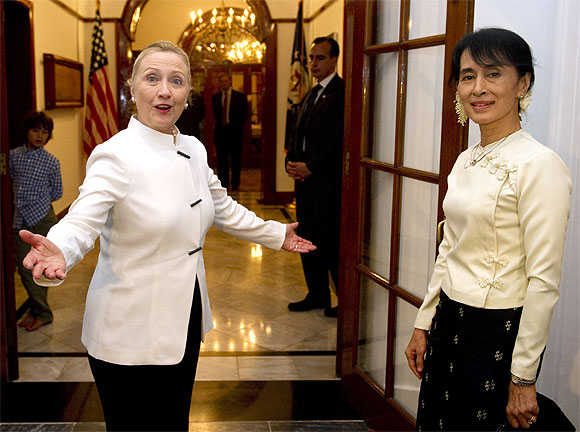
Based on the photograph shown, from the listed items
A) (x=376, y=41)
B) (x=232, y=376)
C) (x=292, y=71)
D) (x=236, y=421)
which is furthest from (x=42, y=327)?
(x=292, y=71)

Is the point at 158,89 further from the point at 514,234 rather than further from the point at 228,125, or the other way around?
the point at 228,125

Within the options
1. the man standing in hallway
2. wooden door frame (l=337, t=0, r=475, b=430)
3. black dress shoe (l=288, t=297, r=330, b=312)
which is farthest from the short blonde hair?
black dress shoe (l=288, t=297, r=330, b=312)

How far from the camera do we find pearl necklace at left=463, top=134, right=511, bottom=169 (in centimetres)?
174

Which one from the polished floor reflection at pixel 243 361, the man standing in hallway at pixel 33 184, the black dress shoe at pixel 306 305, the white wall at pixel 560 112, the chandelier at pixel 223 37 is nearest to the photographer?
the white wall at pixel 560 112

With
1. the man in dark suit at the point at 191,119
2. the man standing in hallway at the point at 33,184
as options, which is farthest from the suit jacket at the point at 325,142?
the man in dark suit at the point at 191,119

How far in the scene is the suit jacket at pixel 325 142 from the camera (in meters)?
4.44

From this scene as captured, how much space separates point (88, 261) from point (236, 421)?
144 inches

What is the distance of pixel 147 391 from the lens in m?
1.99

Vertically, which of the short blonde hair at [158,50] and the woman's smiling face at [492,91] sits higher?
the short blonde hair at [158,50]

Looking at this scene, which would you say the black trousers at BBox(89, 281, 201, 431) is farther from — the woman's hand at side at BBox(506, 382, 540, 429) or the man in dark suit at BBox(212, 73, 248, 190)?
the man in dark suit at BBox(212, 73, 248, 190)

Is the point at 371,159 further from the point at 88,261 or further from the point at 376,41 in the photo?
the point at 88,261

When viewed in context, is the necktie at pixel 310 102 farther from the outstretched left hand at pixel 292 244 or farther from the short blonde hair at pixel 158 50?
the short blonde hair at pixel 158 50

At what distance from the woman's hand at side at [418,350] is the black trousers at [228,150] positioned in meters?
9.13

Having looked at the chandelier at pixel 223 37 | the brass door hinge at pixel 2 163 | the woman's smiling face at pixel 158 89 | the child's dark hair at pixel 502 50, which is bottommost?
the brass door hinge at pixel 2 163
